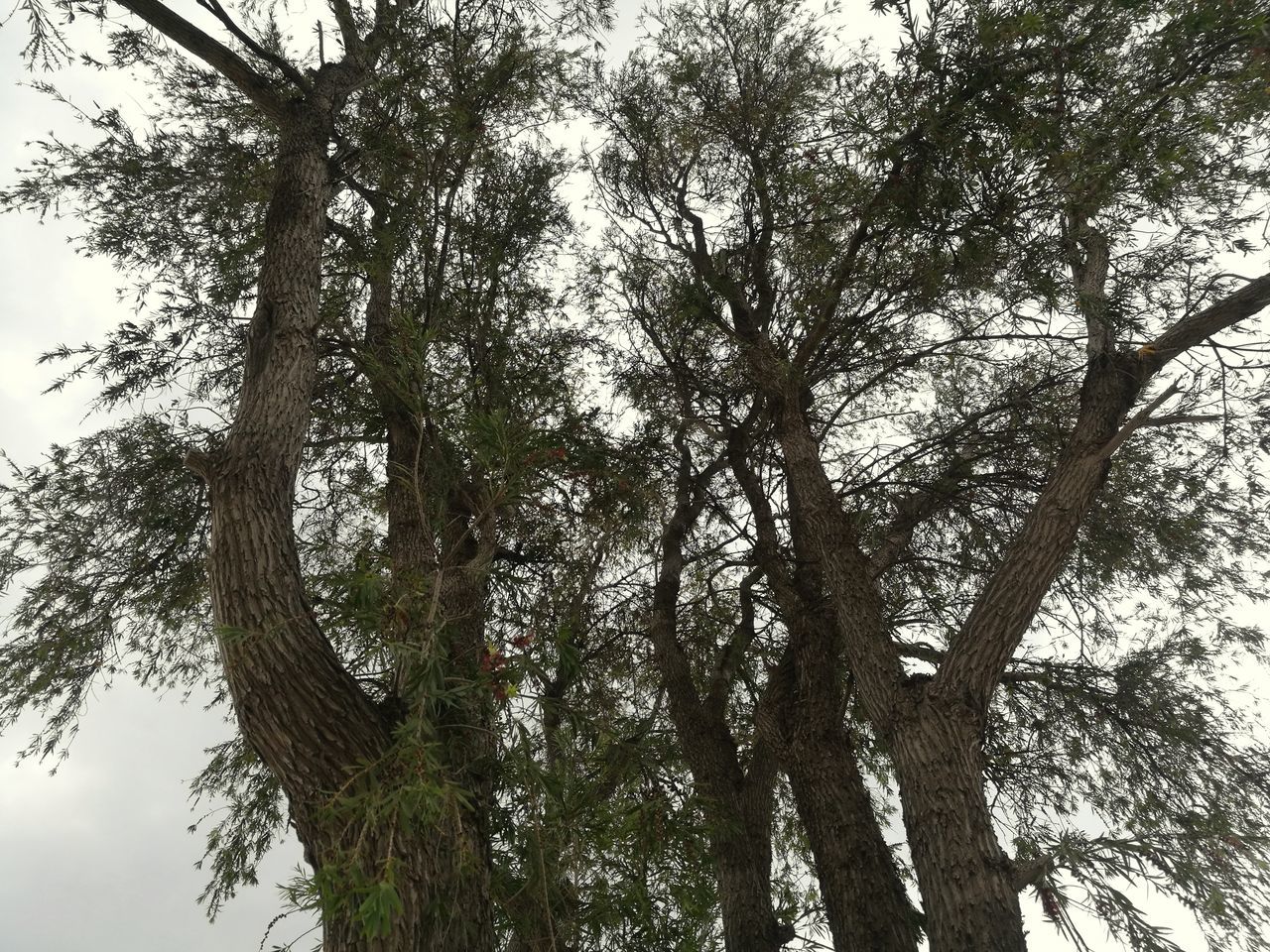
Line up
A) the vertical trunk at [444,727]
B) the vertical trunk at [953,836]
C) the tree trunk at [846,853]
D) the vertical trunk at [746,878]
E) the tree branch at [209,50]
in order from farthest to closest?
1. the vertical trunk at [746,878]
2. the tree trunk at [846,853]
3. the tree branch at [209,50]
4. the vertical trunk at [953,836]
5. the vertical trunk at [444,727]

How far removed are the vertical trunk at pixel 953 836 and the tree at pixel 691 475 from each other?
0.07ft

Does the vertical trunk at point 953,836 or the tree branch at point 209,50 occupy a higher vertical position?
the tree branch at point 209,50

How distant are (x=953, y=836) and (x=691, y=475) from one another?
404 centimetres

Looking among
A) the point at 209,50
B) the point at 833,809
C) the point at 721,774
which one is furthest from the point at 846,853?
the point at 209,50

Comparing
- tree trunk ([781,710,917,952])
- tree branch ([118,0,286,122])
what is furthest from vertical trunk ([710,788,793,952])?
tree branch ([118,0,286,122])

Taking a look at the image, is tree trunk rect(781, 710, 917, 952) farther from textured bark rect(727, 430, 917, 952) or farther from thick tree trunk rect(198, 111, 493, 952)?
thick tree trunk rect(198, 111, 493, 952)

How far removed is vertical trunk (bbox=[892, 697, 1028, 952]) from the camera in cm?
353

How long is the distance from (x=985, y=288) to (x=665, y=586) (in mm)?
3306

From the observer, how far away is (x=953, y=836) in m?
3.74

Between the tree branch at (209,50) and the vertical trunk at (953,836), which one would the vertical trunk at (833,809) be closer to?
the vertical trunk at (953,836)

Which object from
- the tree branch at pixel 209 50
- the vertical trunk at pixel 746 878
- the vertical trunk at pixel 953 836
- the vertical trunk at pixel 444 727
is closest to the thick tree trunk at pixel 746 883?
the vertical trunk at pixel 746 878

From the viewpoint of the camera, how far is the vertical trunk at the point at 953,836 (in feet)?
11.6

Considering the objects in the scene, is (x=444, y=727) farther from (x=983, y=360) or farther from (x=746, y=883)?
(x=983, y=360)

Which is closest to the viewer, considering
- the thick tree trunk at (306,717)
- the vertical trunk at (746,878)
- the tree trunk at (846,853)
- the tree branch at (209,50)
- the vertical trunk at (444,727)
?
the vertical trunk at (444,727)
